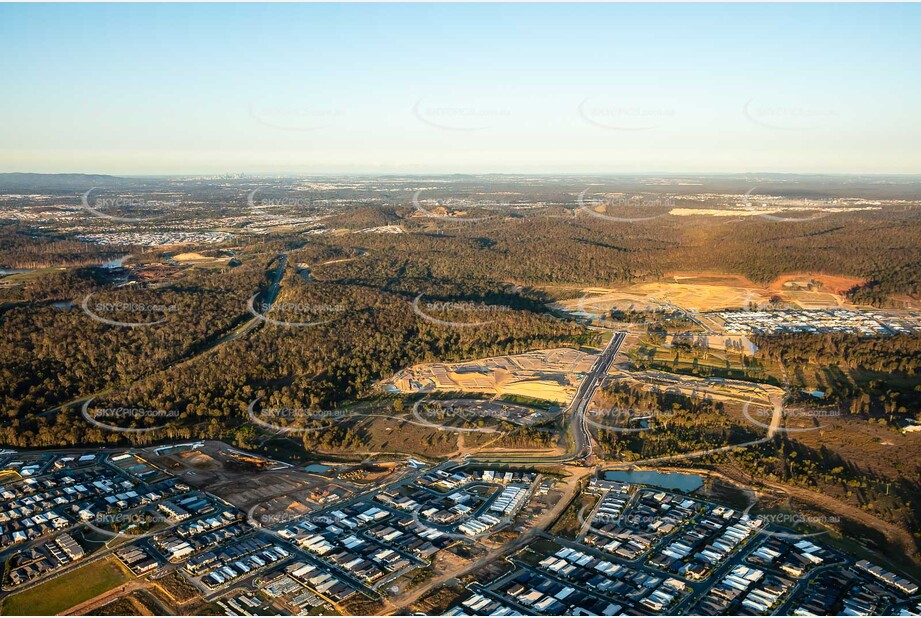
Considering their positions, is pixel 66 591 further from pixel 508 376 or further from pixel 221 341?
pixel 221 341

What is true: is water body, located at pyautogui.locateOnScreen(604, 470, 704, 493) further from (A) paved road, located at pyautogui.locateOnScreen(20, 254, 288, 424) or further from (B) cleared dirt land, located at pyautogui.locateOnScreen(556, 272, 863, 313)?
(B) cleared dirt land, located at pyautogui.locateOnScreen(556, 272, 863, 313)

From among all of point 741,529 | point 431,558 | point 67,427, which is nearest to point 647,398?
point 741,529

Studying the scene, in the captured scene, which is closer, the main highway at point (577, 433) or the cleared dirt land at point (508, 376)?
the main highway at point (577, 433)

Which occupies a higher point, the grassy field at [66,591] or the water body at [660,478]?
the water body at [660,478]

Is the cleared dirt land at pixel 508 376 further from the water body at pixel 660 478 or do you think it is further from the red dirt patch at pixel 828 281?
the red dirt patch at pixel 828 281

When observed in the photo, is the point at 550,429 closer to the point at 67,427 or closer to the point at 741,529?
the point at 741,529

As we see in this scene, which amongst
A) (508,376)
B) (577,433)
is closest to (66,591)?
(577,433)

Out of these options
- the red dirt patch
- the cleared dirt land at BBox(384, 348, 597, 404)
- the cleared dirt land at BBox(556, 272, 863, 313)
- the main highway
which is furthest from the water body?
the red dirt patch

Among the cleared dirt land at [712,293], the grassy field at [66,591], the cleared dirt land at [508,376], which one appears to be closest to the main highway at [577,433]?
the cleared dirt land at [508,376]
